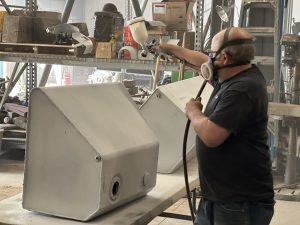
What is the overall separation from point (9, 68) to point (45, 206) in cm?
800

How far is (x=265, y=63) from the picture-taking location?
4766 millimetres

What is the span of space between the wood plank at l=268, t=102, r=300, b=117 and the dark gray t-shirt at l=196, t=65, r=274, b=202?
2.41m

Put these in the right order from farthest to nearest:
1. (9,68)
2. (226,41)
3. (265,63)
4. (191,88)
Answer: (9,68) → (265,63) → (191,88) → (226,41)

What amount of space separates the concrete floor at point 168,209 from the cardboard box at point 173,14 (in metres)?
1.33

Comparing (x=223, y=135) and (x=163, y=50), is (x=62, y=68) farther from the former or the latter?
(x=223, y=135)

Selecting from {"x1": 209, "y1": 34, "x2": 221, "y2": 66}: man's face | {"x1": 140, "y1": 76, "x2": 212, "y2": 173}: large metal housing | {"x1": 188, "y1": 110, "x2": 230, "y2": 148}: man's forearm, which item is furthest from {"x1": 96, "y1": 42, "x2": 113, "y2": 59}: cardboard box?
{"x1": 188, "y1": 110, "x2": 230, "y2": 148}: man's forearm

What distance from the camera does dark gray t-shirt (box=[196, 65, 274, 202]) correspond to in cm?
179

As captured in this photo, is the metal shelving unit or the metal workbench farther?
the metal shelving unit

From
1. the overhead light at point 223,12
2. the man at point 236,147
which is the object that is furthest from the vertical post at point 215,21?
the man at point 236,147

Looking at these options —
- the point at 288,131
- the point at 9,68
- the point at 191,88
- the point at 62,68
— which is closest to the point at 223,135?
the point at 191,88

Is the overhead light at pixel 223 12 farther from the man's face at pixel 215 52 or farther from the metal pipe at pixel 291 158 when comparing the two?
the man's face at pixel 215 52

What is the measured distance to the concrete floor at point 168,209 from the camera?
3582 millimetres

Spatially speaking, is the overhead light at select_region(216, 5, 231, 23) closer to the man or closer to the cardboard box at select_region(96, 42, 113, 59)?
the cardboard box at select_region(96, 42, 113, 59)

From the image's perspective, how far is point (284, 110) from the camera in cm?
425
